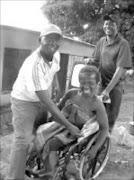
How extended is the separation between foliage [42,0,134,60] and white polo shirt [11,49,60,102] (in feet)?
35.7

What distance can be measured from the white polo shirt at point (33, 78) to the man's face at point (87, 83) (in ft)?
0.96

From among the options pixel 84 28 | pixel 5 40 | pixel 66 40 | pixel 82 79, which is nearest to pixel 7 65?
pixel 5 40

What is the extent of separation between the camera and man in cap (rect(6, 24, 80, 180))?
6.73 feet

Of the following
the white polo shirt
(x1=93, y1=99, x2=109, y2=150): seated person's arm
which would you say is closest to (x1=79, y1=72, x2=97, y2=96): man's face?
(x1=93, y1=99, x2=109, y2=150): seated person's arm

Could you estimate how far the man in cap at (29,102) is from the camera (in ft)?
6.73

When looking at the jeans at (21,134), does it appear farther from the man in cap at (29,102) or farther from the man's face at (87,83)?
the man's face at (87,83)

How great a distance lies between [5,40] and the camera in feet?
16.5

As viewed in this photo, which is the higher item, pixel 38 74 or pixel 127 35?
pixel 127 35

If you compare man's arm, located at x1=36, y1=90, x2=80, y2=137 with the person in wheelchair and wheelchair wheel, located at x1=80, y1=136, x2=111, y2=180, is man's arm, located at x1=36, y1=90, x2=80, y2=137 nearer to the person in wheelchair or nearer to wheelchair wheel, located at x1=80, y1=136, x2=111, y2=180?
the person in wheelchair

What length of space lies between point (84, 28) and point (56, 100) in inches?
480

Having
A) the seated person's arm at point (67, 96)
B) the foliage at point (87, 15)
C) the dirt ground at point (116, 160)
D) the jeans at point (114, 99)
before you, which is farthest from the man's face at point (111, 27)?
the foliage at point (87, 15)

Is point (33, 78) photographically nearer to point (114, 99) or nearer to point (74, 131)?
point (74, 131)

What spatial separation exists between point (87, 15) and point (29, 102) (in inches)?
486

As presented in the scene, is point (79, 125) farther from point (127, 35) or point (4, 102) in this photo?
point (127, 35)
